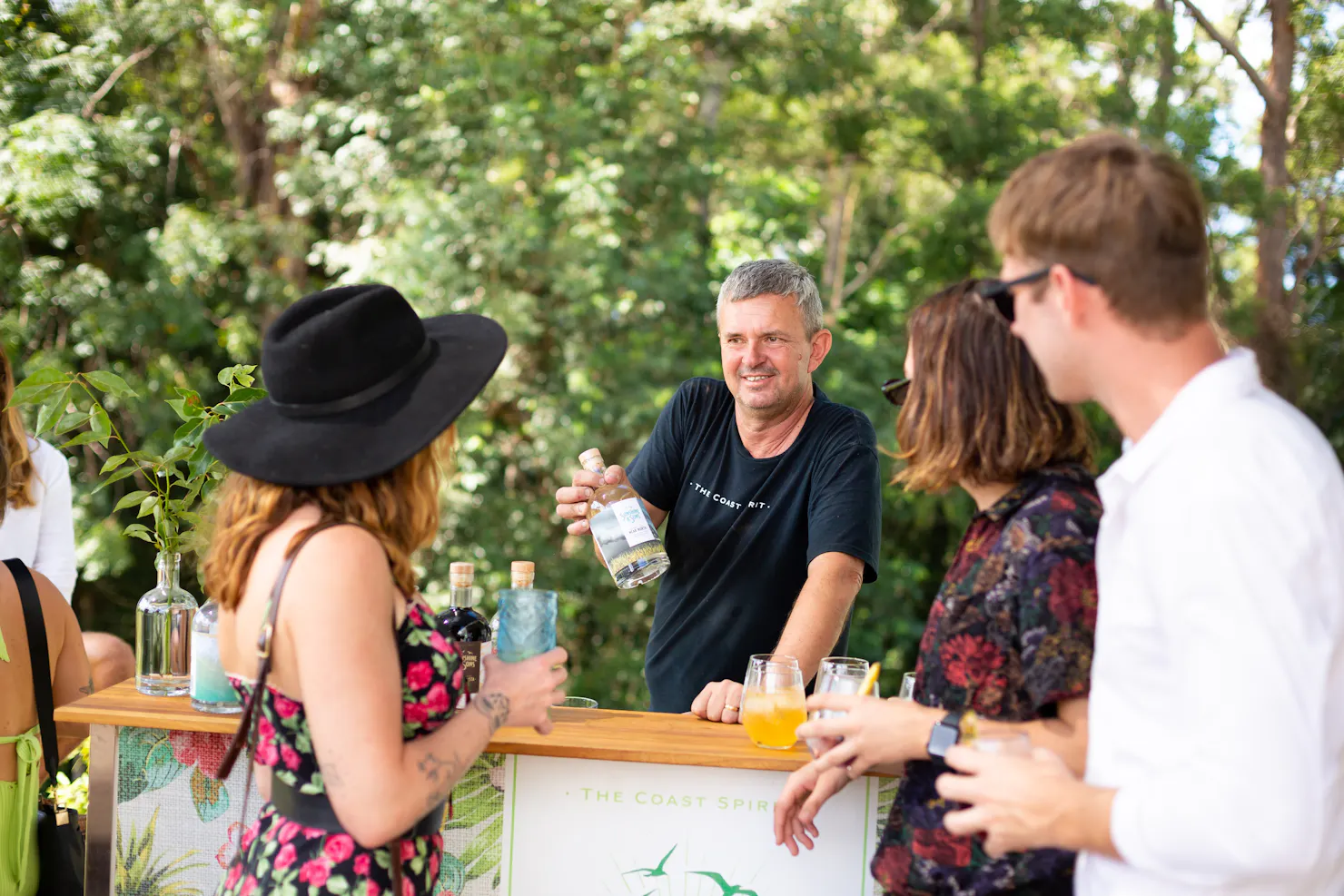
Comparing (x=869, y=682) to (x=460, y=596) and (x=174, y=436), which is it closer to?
(x=460, y=596)

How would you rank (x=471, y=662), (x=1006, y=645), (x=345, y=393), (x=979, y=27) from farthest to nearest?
(x=979, y=27) < (x=471, y=662) < (x=345, y=393) < (x=1006, y=645)

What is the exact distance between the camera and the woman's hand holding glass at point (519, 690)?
1.62 metres

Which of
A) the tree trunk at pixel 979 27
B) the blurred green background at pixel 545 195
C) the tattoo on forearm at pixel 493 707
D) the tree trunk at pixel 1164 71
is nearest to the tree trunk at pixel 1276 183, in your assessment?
the blurred green background at pixel 545 195

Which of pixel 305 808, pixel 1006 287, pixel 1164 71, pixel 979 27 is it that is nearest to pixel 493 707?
pixel 305 808

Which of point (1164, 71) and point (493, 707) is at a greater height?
point (1164, 71)

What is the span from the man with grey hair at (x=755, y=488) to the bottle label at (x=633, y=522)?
240 mm

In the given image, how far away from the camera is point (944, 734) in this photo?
142 centimetres

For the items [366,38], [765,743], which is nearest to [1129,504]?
[765,743]

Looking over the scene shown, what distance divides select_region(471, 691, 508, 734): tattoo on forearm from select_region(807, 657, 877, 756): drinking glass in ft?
1.59

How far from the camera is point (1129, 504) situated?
1.24 metres

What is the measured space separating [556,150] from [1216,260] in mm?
4616

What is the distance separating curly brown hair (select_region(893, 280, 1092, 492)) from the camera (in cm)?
149

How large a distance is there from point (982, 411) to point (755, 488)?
4.24ft

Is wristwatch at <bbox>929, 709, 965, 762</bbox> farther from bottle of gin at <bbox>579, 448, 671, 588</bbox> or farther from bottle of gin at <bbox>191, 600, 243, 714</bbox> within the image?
bottle of gin at <bbox>191, 600, 243, 714</bbox>
